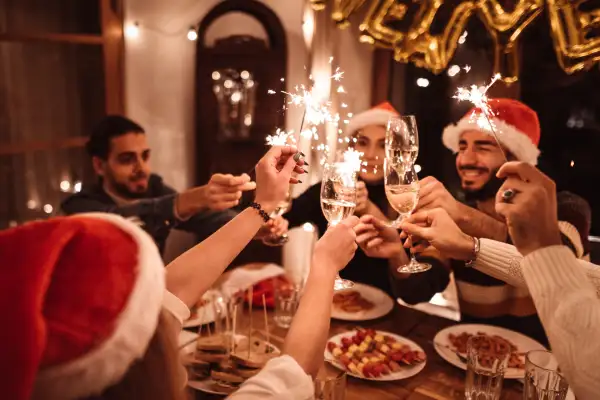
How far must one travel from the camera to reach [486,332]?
150 centimetres

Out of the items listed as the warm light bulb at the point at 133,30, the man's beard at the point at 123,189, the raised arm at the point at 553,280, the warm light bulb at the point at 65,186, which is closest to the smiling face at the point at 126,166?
the man's beard at the point at 123,189

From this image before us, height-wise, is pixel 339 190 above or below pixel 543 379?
above

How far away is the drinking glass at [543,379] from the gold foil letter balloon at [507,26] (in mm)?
1257

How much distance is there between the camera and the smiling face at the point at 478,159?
1.84 m

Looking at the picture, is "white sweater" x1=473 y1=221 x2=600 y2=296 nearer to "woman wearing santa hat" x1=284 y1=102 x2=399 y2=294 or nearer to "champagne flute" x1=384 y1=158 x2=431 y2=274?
"champagne flute" x1=384 y1=158 x2=431 y2=274

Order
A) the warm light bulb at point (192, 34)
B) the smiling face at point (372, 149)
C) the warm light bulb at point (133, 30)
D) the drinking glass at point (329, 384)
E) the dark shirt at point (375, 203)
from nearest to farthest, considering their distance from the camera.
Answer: the drinking glass at point (329, 384), the dark shirt at point (375, 203), the smiling face at point (372, 149), the warm light bulb at point (133, 30), the warm light bulb at point (192, 34)

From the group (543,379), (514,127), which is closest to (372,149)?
(514,127)

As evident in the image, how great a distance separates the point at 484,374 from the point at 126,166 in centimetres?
183

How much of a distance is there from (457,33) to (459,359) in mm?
1441

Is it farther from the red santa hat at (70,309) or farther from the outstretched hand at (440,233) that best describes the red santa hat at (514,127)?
the red santa hat at (70,309)

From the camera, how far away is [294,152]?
4.14 feet

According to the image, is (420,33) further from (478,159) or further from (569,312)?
(569,312)

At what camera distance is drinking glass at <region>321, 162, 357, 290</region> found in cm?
125

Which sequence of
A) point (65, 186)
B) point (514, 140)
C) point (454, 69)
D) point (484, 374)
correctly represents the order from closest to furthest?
point (484, 374) < point (514, 140) < point (454, 69) < point (65, 186)
